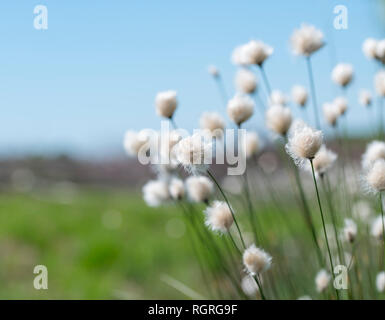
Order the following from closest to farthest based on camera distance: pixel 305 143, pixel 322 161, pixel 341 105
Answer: pixel 305 143 < pixel 322 161 < pixel 341 105

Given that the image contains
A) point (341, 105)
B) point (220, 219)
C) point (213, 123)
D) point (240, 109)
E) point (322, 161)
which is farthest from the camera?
point (341, 105)

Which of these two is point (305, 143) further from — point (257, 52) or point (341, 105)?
point (341, 105)

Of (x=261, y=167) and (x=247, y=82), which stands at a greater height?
(x=247, y=82)

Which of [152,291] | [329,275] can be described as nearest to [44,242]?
[152,291]

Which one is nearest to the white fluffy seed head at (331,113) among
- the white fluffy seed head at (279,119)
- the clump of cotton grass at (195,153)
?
the white fluffy seed head at (279,119)

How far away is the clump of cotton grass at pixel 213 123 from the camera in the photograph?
5.28 ft

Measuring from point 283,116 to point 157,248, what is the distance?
2547 mm

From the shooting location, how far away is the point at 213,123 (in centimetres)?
161

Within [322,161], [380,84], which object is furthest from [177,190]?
[380,84]

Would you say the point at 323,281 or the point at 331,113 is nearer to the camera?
the point at 323,281

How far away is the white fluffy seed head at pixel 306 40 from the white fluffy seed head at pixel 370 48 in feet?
0.75

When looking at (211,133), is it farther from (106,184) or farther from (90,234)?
(106,184)

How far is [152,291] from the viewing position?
10.1 feet

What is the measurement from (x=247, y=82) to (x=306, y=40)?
0.25 m
